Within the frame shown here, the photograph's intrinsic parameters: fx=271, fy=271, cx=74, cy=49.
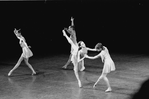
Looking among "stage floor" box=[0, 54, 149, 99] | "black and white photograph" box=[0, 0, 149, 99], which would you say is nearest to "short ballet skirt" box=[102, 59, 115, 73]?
"black and white photograph" box=[0, 0, 149, 99]

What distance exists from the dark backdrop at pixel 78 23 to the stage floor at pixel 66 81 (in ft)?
18.4

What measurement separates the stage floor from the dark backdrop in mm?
5596

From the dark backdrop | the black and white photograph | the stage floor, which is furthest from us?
the dark backdrop

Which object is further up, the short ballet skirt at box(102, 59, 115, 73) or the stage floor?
the short ballet skirt at box(102, 59, 115, 73)

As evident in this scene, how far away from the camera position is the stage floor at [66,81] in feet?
26.4

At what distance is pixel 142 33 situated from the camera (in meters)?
23.5

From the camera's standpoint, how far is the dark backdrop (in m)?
19.7

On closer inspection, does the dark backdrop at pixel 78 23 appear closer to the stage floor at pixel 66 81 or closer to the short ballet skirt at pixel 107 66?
the stage floor at pixel 66 81

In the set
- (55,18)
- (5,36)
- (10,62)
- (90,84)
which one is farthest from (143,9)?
(90,84)

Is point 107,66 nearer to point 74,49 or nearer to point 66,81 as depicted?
point 74,49

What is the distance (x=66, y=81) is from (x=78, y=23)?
45.3 ft

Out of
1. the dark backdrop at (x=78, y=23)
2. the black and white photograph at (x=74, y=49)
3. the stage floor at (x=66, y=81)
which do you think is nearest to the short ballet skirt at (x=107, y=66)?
the black and white photograph at (x=74, y=49)

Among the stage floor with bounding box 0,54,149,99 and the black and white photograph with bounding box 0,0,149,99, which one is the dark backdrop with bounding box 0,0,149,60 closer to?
the black and white photograph with bounding box 0,0,149,99

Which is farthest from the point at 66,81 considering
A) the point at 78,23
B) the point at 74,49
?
the point at 78,23
